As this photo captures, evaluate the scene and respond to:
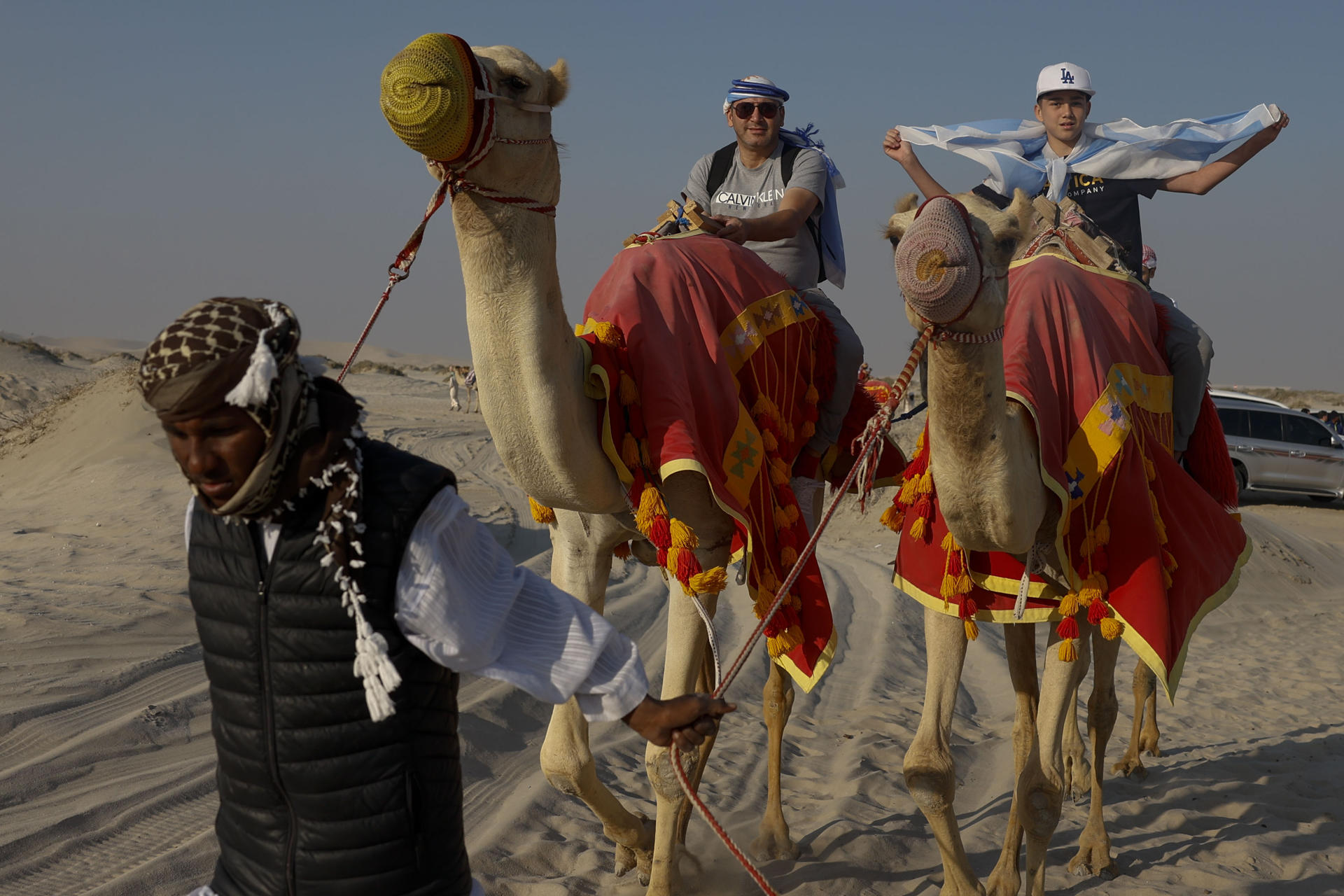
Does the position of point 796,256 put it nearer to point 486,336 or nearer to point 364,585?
point 486,336

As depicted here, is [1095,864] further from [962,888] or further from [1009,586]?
[1009,586]

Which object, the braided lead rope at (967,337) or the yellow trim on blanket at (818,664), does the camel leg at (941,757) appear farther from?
the braided lead rope at (967,337)

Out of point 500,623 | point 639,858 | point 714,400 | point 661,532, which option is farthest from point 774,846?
point 500,623

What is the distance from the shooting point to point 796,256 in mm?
5633

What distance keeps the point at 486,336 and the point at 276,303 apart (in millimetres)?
1555

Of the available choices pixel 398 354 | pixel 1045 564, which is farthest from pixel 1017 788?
pixel 398 354

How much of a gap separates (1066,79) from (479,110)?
334 centimetres

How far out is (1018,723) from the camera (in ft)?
17.0

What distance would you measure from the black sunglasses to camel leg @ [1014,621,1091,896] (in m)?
2.77

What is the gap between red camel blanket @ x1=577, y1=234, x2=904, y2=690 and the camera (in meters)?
4.12

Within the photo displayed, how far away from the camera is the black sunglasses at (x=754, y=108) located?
18.3 ft

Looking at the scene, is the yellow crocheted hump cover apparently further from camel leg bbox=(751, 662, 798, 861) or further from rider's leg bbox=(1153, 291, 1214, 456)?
rider's leg bbox=(1153, 291, 1214, 456)

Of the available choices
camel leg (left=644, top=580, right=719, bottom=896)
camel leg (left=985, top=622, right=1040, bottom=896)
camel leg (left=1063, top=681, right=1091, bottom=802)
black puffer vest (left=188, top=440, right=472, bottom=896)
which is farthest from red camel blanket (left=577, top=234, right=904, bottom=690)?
camel leg (left=1063, top=681, right=1091, bottom=802)

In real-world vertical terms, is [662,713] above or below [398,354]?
above
